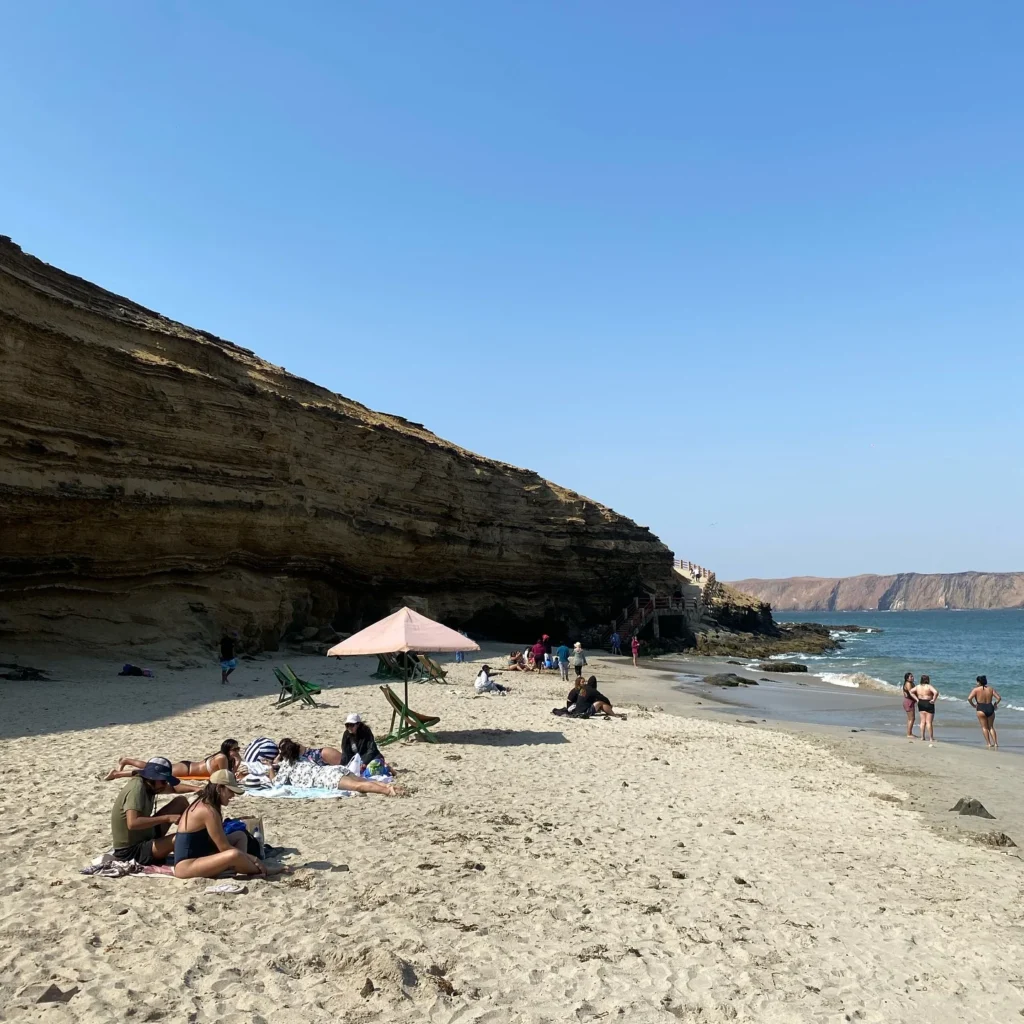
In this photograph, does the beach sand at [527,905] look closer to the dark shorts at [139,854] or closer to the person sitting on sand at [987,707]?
the dark shorts at [139,854]

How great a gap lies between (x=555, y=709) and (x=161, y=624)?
37.4ft

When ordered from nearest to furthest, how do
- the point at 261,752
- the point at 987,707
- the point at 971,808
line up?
the point at 261,752 → the point at 971,808 → the point at 987,707

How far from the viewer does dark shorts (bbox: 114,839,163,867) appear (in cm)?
543

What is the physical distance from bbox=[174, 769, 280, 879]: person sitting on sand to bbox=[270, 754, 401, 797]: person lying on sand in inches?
104

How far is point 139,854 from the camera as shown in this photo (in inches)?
215

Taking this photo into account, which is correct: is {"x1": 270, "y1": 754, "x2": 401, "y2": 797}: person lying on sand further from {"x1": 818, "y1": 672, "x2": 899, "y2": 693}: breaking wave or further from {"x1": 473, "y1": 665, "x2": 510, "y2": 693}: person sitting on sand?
{"x1": 818, "y1": 672, "x2": 899, "y2": 693}: breaking wave

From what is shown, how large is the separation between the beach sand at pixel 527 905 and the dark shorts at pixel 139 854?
24cm

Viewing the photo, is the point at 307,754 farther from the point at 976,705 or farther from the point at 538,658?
the point at 538,658

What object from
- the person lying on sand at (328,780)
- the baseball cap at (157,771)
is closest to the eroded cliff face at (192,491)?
the person lying on sand at (328,780)

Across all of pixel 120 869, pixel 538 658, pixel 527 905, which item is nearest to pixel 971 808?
pixel 527 905

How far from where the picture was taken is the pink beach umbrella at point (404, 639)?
11445mm

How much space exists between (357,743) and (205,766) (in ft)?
5.63

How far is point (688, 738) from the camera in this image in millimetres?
13516

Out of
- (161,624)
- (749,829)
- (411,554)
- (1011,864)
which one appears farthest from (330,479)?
(1011,864)
